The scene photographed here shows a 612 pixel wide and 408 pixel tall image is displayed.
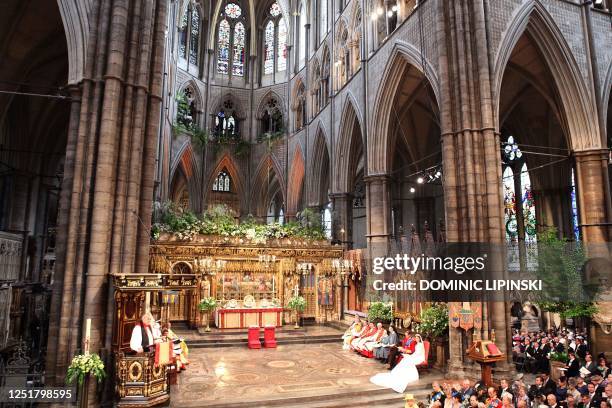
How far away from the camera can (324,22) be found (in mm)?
24922

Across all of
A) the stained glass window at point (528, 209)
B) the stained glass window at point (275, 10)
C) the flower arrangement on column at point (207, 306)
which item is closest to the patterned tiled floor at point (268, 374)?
the flower arrangement on column at point (207, 306)

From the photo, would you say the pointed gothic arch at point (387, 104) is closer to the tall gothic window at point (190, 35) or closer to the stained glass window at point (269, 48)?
the tall gothic window at point (190, 35)

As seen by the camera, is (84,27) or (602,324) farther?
(602,324)

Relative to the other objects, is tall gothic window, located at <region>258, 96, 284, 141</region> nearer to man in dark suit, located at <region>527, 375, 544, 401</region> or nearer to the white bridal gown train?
the white bridal gown train

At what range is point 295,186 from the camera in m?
28.6

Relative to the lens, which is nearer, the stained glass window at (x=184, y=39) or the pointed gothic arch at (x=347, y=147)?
the pointed gothic arch at (x=347, y=147)

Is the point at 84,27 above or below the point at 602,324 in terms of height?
above

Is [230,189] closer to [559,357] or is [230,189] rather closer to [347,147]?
[347,147]

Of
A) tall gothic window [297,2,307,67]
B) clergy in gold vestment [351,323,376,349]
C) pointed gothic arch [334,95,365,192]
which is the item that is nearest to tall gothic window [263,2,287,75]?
tall gothic window [297,2,307,67]

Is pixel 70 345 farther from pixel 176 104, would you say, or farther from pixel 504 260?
pixel 176 104

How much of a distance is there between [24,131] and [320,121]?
14.2 metres

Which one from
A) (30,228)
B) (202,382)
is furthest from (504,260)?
(30,228)

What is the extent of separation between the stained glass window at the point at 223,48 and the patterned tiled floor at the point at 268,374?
2356 cm

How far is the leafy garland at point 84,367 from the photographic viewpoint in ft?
25.3
